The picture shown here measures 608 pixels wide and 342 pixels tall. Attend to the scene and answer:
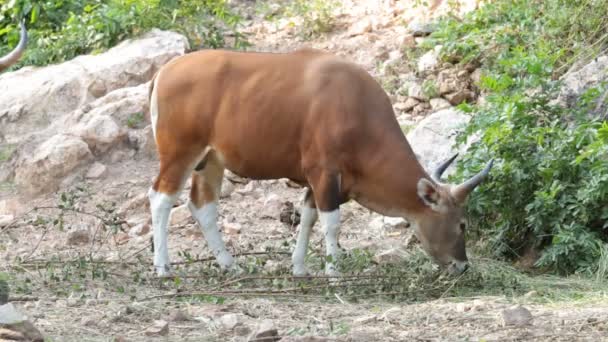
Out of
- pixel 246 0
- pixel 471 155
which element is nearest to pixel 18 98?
pixel 246 0

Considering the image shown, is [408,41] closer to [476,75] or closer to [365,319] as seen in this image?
[476,75]

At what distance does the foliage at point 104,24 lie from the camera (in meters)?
13.4

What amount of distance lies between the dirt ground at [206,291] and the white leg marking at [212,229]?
13 cm

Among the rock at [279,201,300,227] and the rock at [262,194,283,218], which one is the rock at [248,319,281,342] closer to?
the rock at [279,201,300,227]

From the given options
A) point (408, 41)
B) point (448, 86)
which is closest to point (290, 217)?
point (448, 86)

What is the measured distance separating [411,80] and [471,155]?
3013 millimetres

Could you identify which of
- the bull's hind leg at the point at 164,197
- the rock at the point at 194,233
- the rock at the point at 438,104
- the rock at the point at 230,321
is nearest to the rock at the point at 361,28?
the rock at the point at 438,104

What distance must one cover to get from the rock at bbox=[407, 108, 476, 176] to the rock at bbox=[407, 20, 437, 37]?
2378 mm

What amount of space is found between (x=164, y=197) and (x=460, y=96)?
13.6 feet

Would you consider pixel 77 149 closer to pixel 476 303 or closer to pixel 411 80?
pixel 411 80

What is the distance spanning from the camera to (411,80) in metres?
12.8

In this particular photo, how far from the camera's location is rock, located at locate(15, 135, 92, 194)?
11.8 meters

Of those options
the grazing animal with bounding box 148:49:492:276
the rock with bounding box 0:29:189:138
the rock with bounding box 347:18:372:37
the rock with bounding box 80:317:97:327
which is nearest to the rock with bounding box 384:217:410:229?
the grazing animal with bounding box 148:49:492:276

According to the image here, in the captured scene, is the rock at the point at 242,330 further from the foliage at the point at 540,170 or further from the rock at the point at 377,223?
the rock at the point at 377,223
